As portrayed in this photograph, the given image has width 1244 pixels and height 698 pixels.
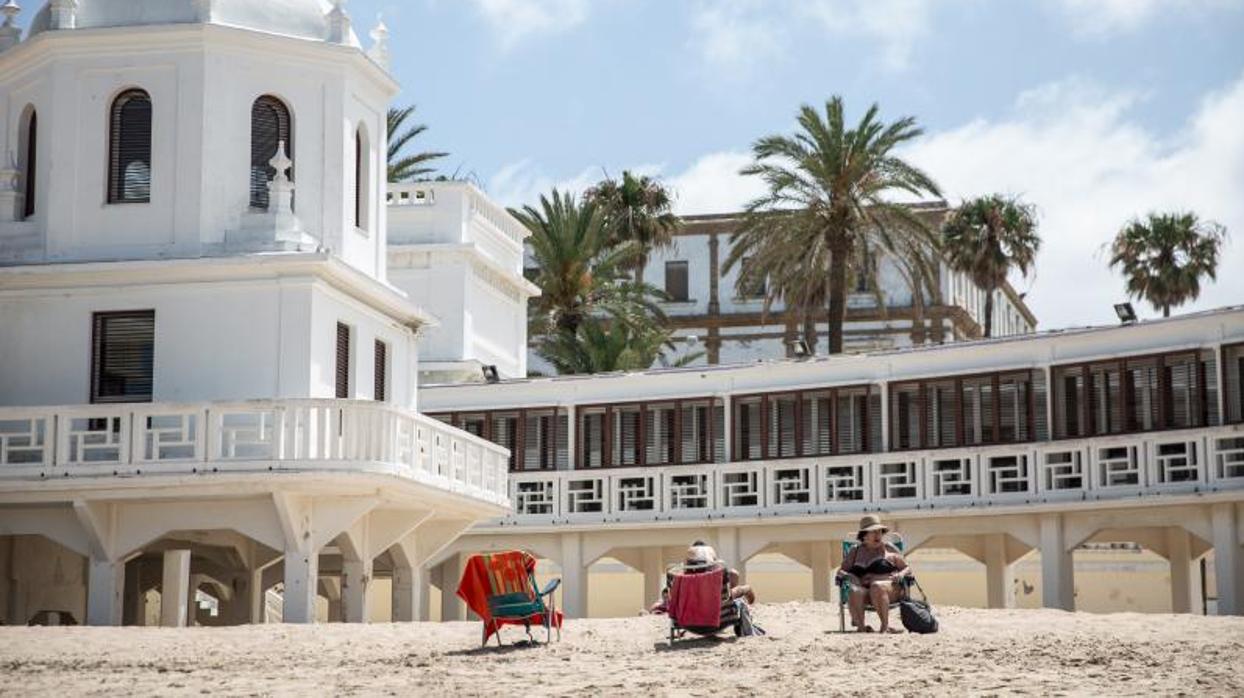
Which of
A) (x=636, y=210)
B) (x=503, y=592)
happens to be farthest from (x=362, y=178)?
(x=636, y=210)

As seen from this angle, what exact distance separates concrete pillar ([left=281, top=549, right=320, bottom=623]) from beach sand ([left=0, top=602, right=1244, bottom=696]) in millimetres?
2458

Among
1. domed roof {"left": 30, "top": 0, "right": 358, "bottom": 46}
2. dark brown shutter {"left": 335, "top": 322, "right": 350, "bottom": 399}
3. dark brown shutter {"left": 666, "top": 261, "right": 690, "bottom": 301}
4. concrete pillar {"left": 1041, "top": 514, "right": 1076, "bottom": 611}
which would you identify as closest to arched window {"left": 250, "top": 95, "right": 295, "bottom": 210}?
domed roof {"left": 30, "top": 0, "right": 358, "bottom": 46}

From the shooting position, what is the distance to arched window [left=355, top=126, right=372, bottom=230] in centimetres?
3378

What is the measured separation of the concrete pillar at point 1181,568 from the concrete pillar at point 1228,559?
9.82 feet

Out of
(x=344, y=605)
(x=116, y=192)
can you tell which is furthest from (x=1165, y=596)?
(x=116, y=192)

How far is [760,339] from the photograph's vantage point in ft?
274

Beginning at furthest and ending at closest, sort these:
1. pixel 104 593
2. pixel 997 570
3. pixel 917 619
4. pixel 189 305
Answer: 1. pixel 997 570
2. pixel 189 305
3. pixel 104 593
4. pixel 917 619

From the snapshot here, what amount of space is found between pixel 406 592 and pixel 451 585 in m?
9.79

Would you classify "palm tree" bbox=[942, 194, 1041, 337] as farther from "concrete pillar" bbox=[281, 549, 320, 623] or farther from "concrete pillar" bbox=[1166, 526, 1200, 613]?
"concrete pillar" bbox=[281, 549, 320, 623]

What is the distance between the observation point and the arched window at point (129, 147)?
32.0 meters

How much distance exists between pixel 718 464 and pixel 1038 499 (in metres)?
6.75

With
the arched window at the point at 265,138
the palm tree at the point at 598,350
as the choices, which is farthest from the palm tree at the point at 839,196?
the arched window at the point at 265,138

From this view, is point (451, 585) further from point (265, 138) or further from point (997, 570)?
point (265, 138)

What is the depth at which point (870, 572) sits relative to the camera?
79.7 ft
